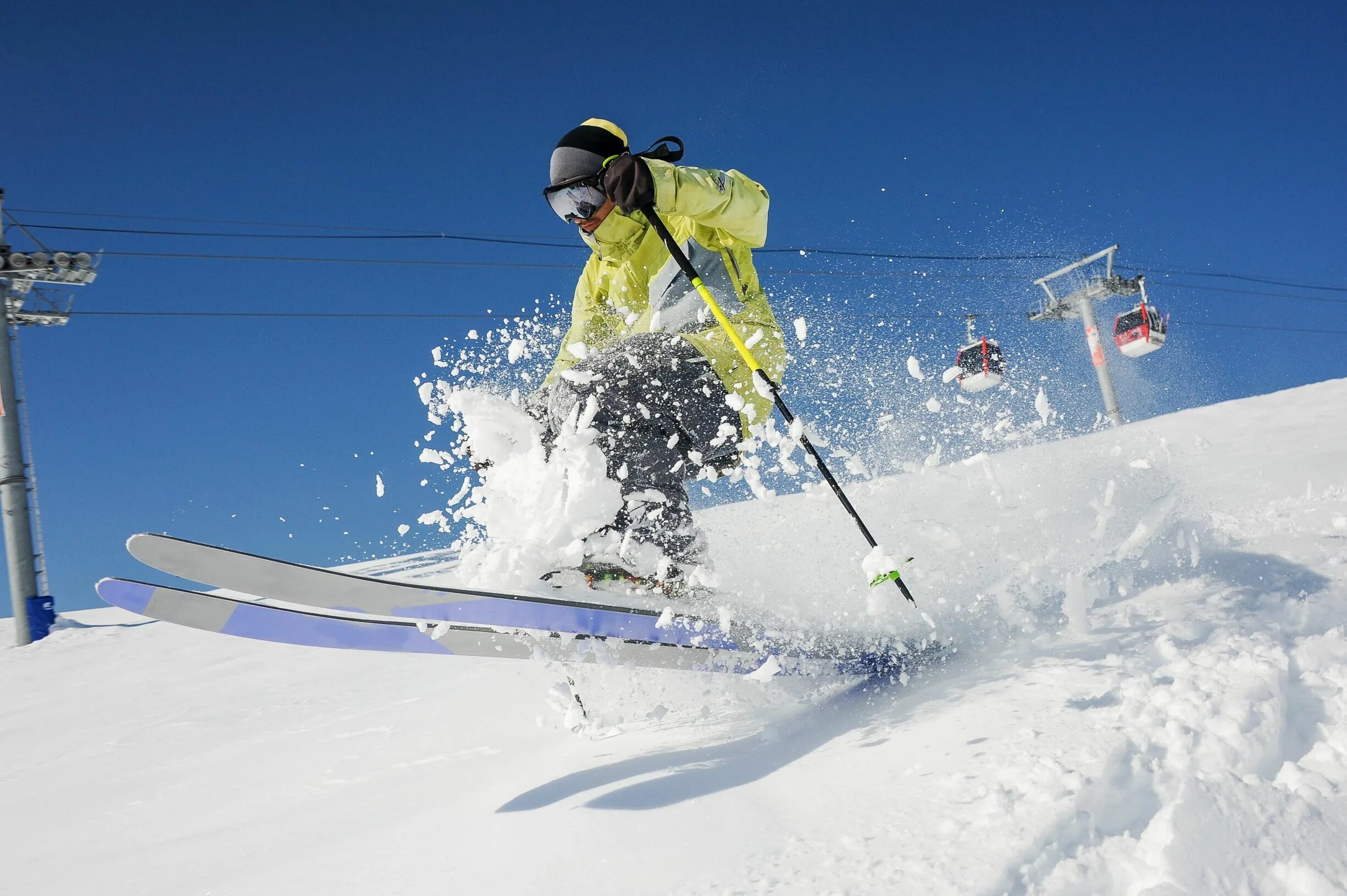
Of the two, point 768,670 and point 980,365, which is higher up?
point 980,365

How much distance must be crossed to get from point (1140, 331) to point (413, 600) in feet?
59.5

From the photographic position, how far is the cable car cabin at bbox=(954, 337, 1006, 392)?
1650 cm

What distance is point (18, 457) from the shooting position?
8055 millimetres

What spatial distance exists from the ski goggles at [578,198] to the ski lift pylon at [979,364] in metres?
15.3

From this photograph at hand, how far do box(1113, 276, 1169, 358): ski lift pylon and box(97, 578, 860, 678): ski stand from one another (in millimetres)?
17376

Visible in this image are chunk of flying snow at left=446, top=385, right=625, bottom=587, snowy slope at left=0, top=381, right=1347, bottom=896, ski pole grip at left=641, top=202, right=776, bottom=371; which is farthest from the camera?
ski pole grip at left=641, top=202, right=776, bottom=371

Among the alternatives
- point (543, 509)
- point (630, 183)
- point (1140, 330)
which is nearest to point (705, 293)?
point (630, 183)

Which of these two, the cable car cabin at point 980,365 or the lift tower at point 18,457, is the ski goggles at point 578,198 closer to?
the lift tower at point 18,457

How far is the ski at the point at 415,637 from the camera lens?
231 cm

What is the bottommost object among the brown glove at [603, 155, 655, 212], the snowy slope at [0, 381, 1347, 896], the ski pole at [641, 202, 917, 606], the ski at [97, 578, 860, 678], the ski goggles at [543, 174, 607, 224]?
the snowy slope at [0, 381, 1347, 896]

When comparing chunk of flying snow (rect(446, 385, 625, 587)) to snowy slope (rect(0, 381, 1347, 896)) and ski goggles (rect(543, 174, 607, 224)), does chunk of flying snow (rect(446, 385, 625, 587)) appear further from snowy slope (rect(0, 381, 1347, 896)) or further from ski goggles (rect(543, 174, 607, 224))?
ski goggles (rect(543, 174, 607, 224))

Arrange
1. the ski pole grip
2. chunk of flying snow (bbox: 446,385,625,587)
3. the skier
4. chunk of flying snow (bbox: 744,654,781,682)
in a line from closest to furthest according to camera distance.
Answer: chunk of flying snow (bbox: 744,654,781,682) → chunk of flying snow (bbox: 446,385,625,587) → the skier → the ski pole grip

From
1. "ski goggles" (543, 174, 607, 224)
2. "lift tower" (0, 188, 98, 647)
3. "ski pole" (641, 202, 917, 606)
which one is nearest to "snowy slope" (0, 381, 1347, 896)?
"ski pole" (641, 202, 917, 606)

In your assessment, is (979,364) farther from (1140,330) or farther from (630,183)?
(630,183)
